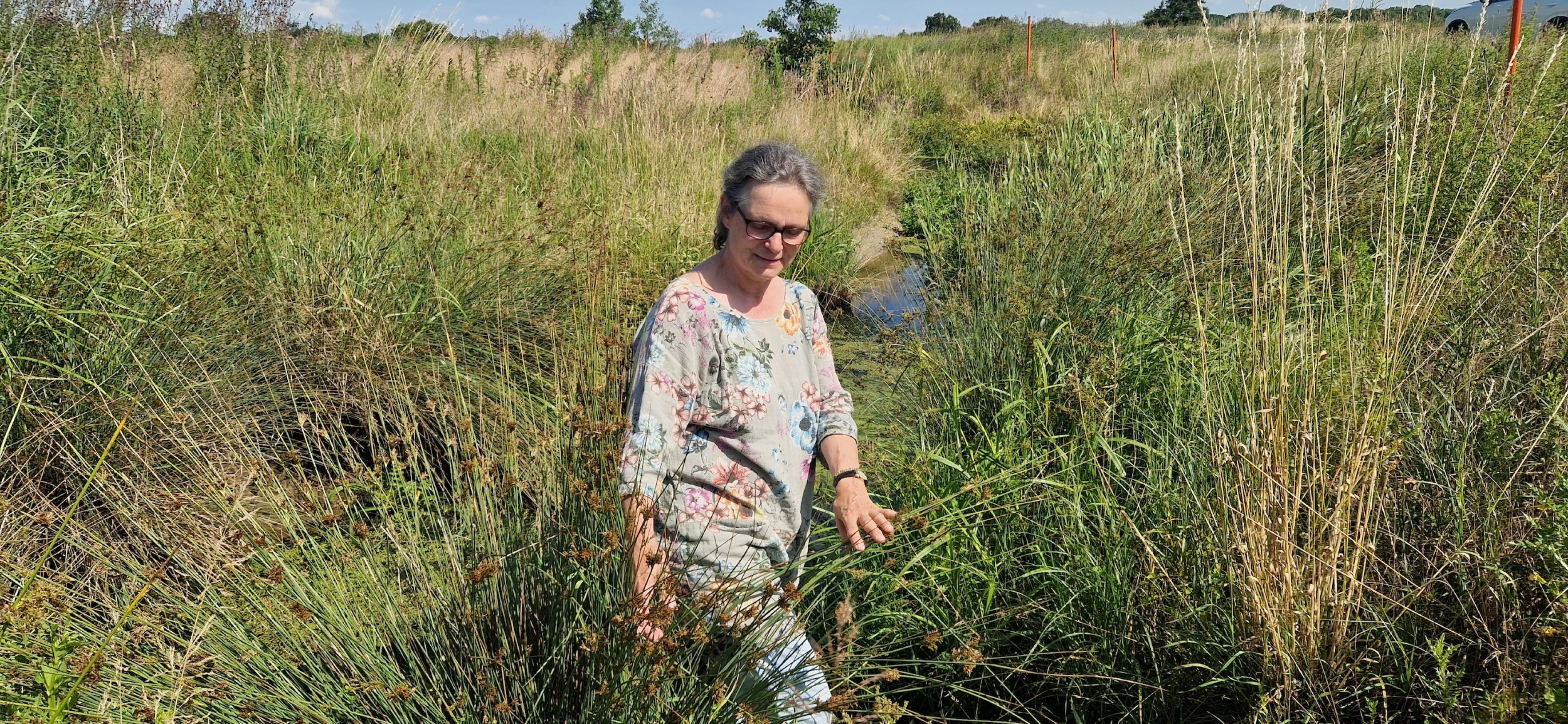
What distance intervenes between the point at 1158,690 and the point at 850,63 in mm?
12936

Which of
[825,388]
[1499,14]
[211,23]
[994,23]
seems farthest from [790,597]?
[994,23]

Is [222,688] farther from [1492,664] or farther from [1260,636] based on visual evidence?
[1492,664]

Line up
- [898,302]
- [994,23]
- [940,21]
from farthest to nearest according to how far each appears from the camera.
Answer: [940,21], [994,23], [898,302]

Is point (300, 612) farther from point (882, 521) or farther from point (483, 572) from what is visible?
point (882, 521)

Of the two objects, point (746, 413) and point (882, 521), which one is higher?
point (746, 413)

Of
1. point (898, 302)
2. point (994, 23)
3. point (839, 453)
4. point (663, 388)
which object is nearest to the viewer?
point (663, 388)

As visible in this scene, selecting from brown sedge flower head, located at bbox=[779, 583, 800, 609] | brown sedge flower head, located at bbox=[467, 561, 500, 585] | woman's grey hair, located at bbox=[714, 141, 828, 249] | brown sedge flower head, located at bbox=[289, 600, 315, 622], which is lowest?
brown sedge flower head, located at bbox=[289, 600, 315, 622]

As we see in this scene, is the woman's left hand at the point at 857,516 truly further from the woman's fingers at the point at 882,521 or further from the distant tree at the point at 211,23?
the distant tree at the point at 211,23

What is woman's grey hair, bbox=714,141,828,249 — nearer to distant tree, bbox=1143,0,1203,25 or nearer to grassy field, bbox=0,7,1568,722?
grassy field, bbox=0,7,1568,722

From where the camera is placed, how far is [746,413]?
2064 millimetres

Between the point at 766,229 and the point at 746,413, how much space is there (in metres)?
0.37

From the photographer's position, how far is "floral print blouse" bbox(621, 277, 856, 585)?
196 centimetres

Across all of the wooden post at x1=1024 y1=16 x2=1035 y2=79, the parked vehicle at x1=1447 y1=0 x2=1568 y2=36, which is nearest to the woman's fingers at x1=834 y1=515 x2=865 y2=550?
the parked vehicle at x1=1447 y1=0 x2=1568 y2=36

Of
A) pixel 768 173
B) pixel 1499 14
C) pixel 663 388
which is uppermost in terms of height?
pixel 1499 14
